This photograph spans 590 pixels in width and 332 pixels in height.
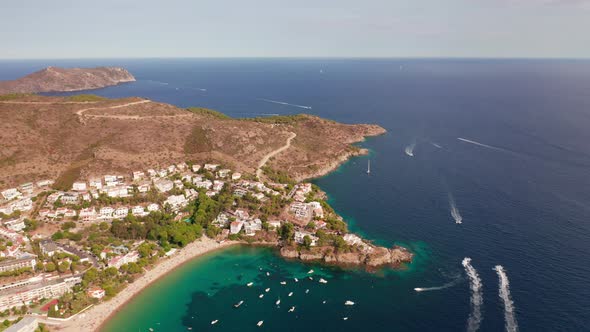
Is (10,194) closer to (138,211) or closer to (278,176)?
(138,211)

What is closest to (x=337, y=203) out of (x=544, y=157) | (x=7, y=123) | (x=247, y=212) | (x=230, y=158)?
(x=247, y=212)

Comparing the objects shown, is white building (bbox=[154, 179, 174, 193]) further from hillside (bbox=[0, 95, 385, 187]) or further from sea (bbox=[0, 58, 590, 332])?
sea (bbox=[0, 58, 590, 332])

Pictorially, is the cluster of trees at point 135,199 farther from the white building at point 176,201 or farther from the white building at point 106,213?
the white building at point 106,213

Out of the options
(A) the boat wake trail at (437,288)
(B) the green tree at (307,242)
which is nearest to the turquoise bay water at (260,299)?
(A) the boat wake trail at (437,288)

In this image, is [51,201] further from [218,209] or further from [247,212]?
[247,212]

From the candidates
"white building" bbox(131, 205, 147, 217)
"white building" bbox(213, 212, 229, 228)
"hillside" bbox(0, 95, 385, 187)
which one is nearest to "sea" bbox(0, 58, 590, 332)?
"white building" bbox(213, 212, 229, 228)

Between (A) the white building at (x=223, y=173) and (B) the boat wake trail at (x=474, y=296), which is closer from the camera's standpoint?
(B) the boat wake trail at (x=474, y=296)
